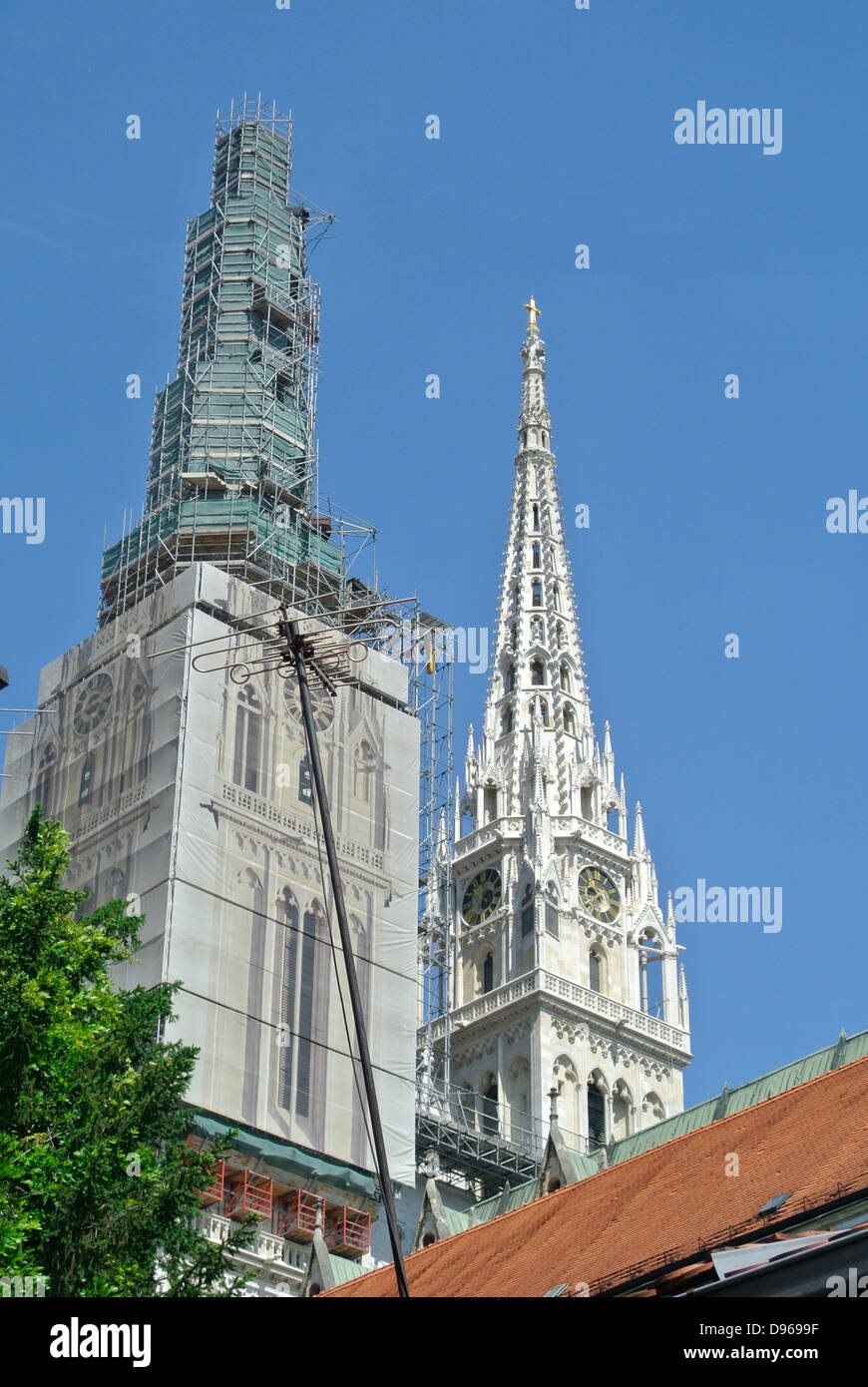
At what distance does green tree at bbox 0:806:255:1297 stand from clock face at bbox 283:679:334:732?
26.1m

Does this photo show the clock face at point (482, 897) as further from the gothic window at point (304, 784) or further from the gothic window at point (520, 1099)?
the gothic window at point (304, 784)

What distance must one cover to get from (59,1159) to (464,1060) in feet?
164

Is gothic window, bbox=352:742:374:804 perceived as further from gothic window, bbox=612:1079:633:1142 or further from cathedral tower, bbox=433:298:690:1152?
gothic window, bbox=612:1079:633:1142

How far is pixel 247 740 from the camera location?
57.2 meters

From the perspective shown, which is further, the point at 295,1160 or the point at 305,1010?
the point at 305,1010

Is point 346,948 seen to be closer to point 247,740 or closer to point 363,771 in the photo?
point 247,740

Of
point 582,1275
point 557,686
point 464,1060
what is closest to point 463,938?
point 464,1060

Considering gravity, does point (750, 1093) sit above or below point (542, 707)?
below

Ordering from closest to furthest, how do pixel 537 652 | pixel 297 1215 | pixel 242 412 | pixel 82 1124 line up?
1. pixel 82 1124
2. pixel 297 1215
3. pixel 242 412
4. pixel 537 652

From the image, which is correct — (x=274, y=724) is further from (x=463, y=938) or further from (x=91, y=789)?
(x=463, y=938)

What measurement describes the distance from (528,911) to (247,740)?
81.7 ft

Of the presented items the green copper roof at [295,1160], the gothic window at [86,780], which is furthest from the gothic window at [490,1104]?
the gothic window at [86,780]

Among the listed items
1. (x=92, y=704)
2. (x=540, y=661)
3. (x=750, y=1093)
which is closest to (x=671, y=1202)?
(x=750, y=1093)

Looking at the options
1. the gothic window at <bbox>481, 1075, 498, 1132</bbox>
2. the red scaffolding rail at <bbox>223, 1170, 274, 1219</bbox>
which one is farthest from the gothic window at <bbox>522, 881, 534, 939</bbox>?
the red scaffolding rail at <bbox>223, 1170, 274, 1219</bbox>
